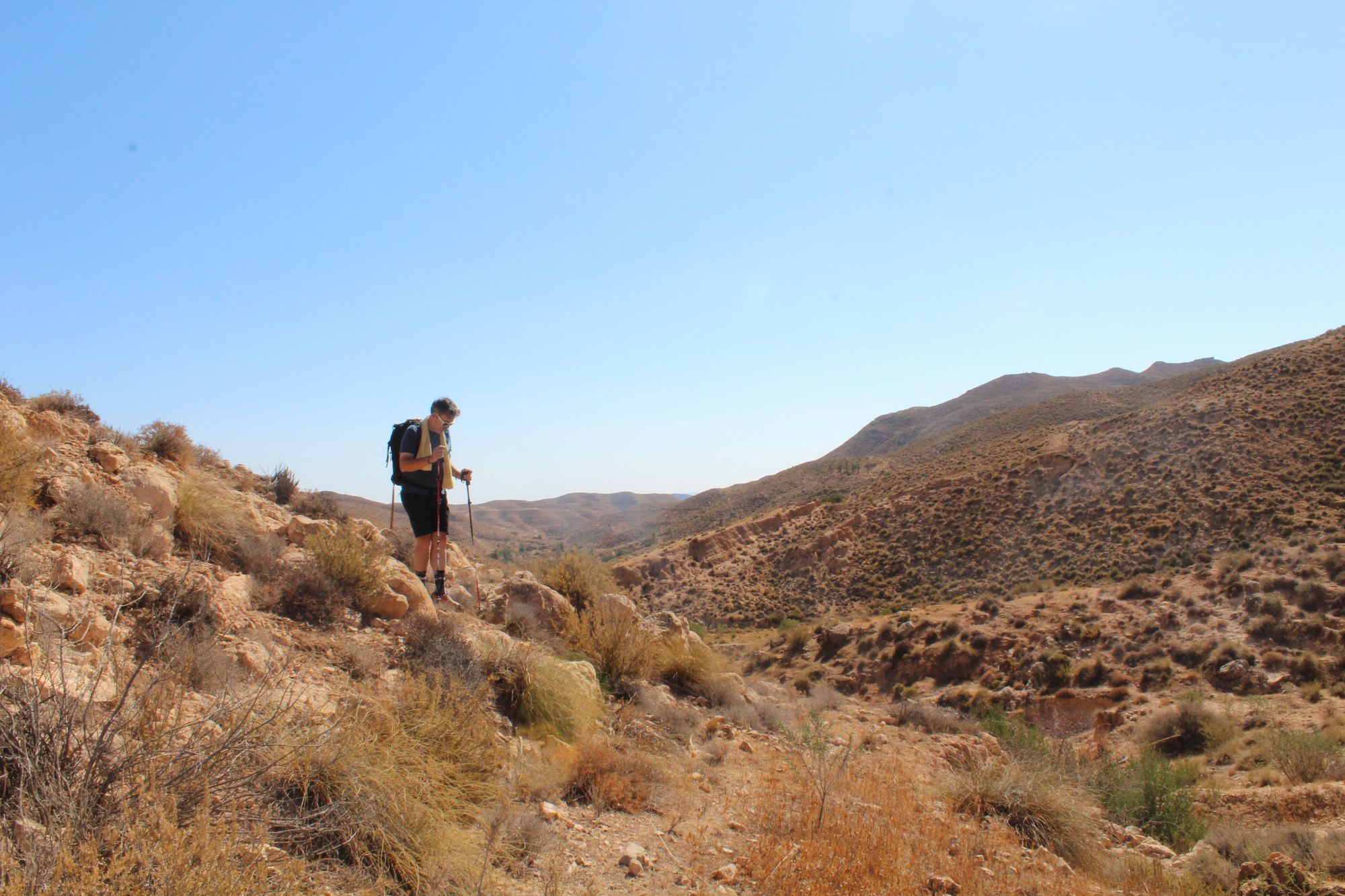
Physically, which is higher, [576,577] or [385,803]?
[576,577]

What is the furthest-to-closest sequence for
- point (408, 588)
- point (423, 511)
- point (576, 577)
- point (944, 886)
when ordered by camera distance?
1. point (576, 577)
2. point (408, 588)
3. point (423, 511)
4. point (944, 886)

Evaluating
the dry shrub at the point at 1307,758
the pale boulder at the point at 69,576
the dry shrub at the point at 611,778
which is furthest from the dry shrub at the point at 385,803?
the dry shrub at the point at 1307,758

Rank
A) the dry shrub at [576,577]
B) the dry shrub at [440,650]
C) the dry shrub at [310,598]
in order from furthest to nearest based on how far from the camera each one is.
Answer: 1. the dry shrub at [576,577]
2. the dry shrub at [310,598]
3. the dry shrub at [440,650]

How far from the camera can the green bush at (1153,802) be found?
280 inches

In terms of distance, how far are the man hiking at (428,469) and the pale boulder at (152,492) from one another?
2097 mm

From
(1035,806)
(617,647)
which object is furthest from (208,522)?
(1035,806)

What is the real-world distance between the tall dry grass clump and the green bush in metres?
11.4

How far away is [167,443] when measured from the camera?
893 cm

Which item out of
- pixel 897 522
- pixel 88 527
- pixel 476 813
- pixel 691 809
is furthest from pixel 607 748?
pixel 897 522

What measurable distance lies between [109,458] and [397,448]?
277 cm

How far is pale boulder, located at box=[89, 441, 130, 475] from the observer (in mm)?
6875

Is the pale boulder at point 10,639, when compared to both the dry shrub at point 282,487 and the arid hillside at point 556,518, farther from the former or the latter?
the arid hillside at point 556,518

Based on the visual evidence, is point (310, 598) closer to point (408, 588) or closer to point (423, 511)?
point (408, 588)

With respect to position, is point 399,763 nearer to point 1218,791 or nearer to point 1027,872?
point 1027,872
